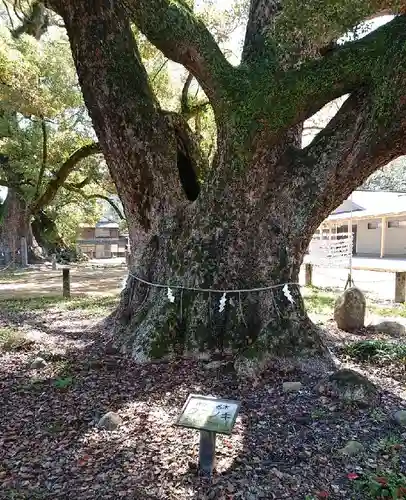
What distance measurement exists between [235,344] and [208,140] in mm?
7677

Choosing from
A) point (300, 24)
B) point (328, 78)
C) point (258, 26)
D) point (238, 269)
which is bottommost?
point (238, 269)

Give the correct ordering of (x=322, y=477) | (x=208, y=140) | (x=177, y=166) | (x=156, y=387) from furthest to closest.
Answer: (x=208, y=140)
(x=177, y=166)
(x=156, y=387)
(x=322, y=477)

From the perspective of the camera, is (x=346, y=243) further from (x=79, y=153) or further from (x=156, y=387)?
(x=156, y=387)

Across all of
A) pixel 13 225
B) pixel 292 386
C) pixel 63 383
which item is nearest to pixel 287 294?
pixel 292 386

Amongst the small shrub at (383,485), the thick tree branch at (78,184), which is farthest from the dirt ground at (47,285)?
the small shrub at (383,485)

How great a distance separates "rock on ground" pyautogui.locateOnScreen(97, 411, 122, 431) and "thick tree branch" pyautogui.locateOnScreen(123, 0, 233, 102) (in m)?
2.77

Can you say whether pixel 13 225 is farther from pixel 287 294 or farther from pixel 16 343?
pixel 287 294

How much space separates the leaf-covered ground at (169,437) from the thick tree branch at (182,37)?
100 inches

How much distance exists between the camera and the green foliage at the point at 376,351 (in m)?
4.43

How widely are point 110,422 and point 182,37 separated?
3.12 m

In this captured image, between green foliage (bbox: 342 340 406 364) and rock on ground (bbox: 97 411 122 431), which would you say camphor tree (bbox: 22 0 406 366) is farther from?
rock on ground (bbox: 97 411 122 431)

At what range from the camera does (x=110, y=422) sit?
123 inches

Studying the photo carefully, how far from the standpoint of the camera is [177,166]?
4.99m

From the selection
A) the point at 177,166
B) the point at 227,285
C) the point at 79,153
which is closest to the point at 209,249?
the point at 227,285
